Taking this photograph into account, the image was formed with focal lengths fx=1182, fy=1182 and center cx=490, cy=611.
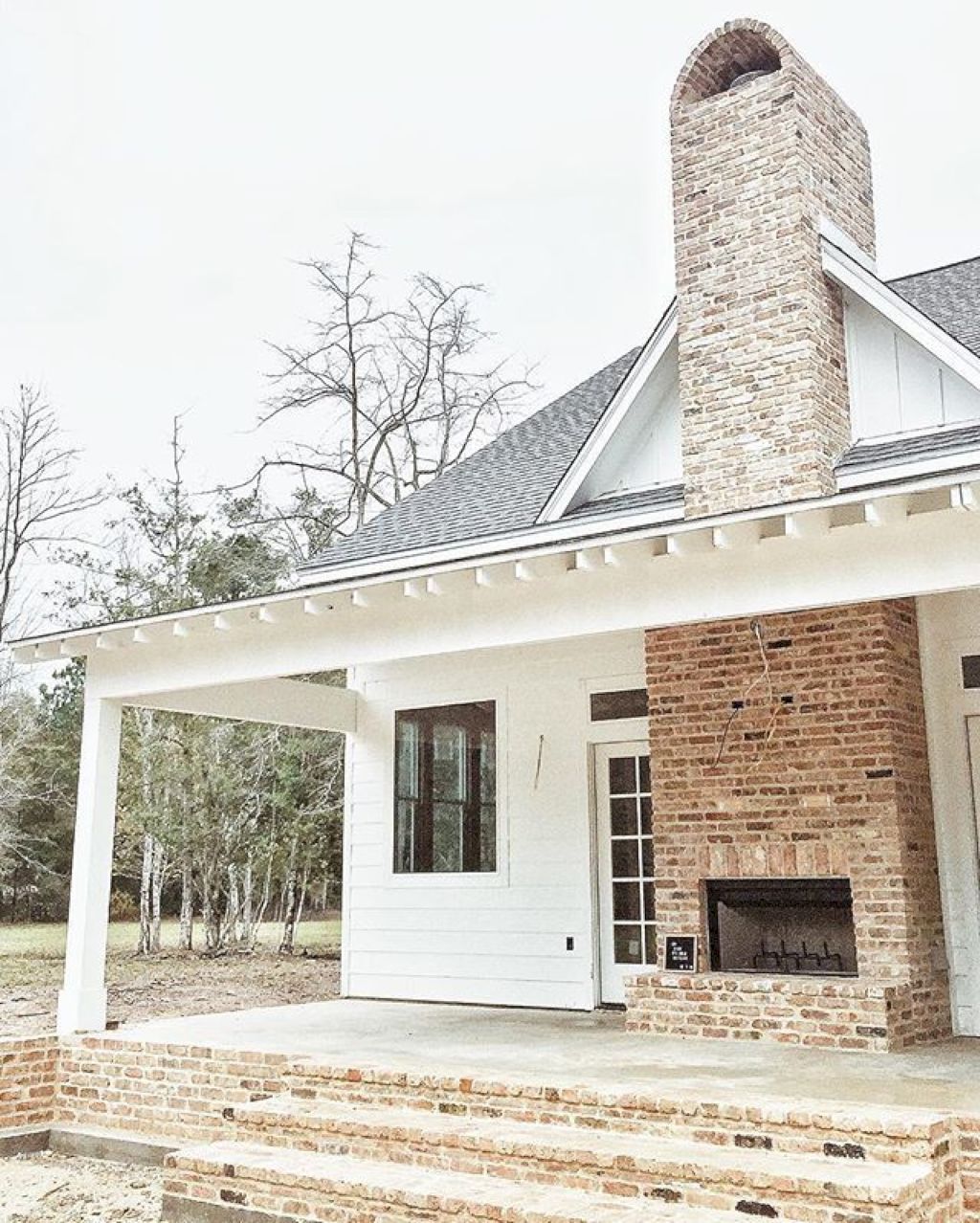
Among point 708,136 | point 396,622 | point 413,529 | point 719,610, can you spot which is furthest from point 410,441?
point 719,610

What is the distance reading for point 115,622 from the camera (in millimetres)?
7355

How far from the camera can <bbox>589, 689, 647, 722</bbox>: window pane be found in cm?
893

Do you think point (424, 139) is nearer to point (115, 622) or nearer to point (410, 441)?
point (410, 441)

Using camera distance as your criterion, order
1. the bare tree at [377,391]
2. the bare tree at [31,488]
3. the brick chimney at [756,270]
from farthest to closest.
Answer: the bare tree at [377,391], the bare tree at [31,488], the brick chimney at [756,270]

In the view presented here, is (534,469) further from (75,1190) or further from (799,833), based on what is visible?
(75,1190)

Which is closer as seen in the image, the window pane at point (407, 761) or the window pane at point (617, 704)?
the window pane at point (617, 704)

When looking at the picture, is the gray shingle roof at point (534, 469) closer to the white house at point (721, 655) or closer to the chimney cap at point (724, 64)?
the white house at point (721, 655)

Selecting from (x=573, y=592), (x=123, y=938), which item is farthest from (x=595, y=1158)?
(x=123, y=938)

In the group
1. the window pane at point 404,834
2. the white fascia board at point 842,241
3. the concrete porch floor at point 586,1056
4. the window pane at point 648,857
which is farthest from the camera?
the window pane at point 404,834

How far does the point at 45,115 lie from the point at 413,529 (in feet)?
79.9

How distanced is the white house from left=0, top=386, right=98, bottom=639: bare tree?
1098 centimetres

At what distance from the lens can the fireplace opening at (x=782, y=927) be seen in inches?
282

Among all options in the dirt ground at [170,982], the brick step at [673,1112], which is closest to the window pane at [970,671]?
the brick step at [673,1112]

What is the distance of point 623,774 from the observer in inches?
353
